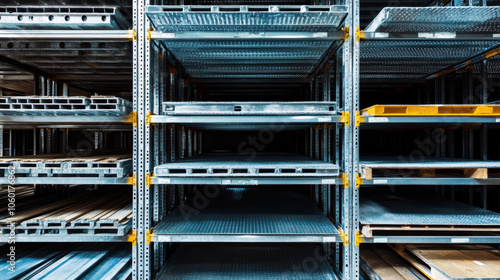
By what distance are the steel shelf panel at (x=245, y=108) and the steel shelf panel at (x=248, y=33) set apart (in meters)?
0.65

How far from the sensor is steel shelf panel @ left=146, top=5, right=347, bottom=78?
7.55ft

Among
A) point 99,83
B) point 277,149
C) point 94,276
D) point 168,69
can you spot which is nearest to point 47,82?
point 99,83

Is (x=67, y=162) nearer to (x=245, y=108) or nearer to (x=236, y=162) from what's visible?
(x=236, y=162)

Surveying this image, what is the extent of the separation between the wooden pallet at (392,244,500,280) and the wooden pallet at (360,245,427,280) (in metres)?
0.11

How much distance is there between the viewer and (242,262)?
9.43ft

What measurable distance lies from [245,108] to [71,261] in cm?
252

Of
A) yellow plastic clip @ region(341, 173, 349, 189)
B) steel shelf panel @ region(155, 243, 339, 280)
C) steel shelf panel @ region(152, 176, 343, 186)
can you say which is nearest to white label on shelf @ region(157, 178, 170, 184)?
steel shelf panel @ region(152, 176, 343, 186)

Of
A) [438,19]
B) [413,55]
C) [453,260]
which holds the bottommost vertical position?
[453,260]

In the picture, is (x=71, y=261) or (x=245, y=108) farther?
(x=71, y=261)

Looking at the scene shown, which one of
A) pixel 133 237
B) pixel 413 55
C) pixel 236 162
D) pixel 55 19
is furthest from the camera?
pixel 413 55

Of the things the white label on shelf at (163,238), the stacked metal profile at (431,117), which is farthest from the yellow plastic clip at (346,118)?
the white label on shelf at (163,238)

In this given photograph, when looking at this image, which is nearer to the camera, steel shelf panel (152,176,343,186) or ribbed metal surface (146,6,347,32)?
ribbed metal surface (146,6,347,32)

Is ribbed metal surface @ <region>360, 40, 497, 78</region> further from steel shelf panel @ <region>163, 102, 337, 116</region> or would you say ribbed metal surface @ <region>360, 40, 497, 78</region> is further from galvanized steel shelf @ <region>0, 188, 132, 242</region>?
galvanized steel shelf @ <region>0, 188, 132, 242</region>

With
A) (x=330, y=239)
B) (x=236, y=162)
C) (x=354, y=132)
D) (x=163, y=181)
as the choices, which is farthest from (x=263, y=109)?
(x=330, y=239)
